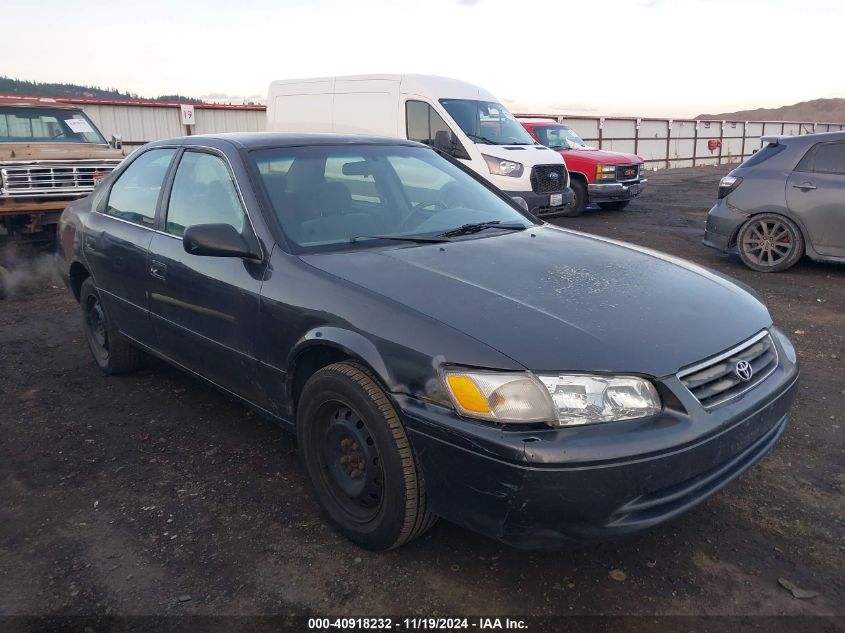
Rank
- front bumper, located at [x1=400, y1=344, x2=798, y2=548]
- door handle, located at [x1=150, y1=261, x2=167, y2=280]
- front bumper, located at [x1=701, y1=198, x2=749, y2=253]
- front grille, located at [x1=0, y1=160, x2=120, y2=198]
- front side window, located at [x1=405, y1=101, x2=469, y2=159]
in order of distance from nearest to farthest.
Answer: front bumper, located at [x1=400, y1=344, x2=798, y2=548], door handle, located at [x1=150, y1=261, x2=167, y2=280], front bumper, located at [x1=701, y1=198, x2=749, y2=253], front grille, located at [x1=0, y1=160, x2=120, y2=198], front side window, located at [x1=405, y1=101, x2=469, y2=159]

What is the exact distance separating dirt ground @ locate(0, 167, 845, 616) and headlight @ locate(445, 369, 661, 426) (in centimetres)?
74

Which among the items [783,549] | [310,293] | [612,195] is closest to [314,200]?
[310,293]

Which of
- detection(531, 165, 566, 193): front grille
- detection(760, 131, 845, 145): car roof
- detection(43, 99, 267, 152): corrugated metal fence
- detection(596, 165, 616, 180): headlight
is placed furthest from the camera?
detection(43, 99, 267, 152): corrugated metal fence

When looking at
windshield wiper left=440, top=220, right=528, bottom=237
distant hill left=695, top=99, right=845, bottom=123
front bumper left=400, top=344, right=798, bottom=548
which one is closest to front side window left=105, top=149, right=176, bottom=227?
windshield wiper left=440, top=220, right=528, bottom=237

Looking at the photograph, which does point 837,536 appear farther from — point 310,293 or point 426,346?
point 310,293

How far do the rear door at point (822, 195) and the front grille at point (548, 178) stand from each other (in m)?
4.28

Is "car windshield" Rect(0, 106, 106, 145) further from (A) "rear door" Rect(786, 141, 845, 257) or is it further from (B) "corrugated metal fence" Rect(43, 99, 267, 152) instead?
(A) "rear door" Rect(786, 141, 845, 257)

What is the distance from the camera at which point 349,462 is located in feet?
9.55

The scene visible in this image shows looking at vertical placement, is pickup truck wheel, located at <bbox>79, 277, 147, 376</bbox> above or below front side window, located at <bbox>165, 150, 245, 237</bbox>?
below

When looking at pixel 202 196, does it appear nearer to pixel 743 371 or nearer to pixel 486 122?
pixel 743 371

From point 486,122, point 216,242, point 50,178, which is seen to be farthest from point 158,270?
point 486,122

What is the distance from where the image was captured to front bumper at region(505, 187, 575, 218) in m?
11.3

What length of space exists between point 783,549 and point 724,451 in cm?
68

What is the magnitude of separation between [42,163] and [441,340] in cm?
861
